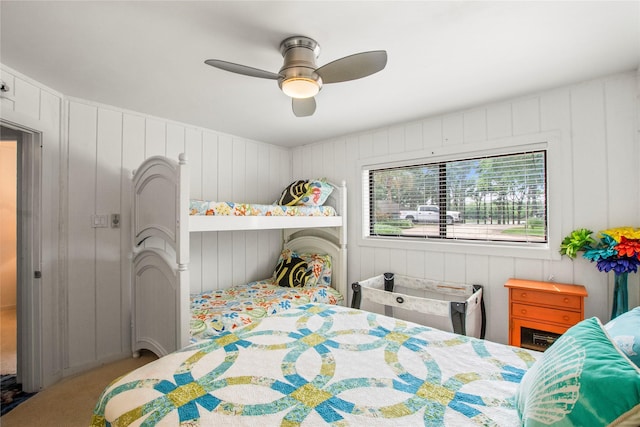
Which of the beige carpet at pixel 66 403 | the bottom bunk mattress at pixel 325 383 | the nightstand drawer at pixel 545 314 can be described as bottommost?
the beige carpet at pixel 66 403

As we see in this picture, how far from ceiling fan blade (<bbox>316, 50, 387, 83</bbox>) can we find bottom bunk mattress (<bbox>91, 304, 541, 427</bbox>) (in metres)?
1.42

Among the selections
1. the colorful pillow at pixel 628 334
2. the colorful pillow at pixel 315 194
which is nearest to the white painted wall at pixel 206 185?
the colorful pillow at pixel 315 194

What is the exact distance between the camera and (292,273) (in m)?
3.25

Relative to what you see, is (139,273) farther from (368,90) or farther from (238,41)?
(368,90)

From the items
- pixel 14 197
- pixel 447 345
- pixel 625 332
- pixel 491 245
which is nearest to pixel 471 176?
pixel 491 245

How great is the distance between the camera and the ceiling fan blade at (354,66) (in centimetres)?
143

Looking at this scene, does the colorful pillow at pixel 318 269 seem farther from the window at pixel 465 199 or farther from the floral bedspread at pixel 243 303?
the window at pixel 465 199

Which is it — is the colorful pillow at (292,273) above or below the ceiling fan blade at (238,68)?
below

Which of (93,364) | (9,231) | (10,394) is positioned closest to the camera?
(10,394)

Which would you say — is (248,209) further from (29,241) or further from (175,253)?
(29,241)

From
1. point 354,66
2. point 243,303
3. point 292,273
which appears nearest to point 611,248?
point 354,66

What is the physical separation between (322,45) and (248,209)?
1.39 m

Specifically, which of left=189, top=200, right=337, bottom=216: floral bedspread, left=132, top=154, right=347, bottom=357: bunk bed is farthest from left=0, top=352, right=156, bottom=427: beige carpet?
left=189, top=200, right=337, bottom=216: floral bedspread

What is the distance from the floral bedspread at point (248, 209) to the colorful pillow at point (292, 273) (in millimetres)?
636
